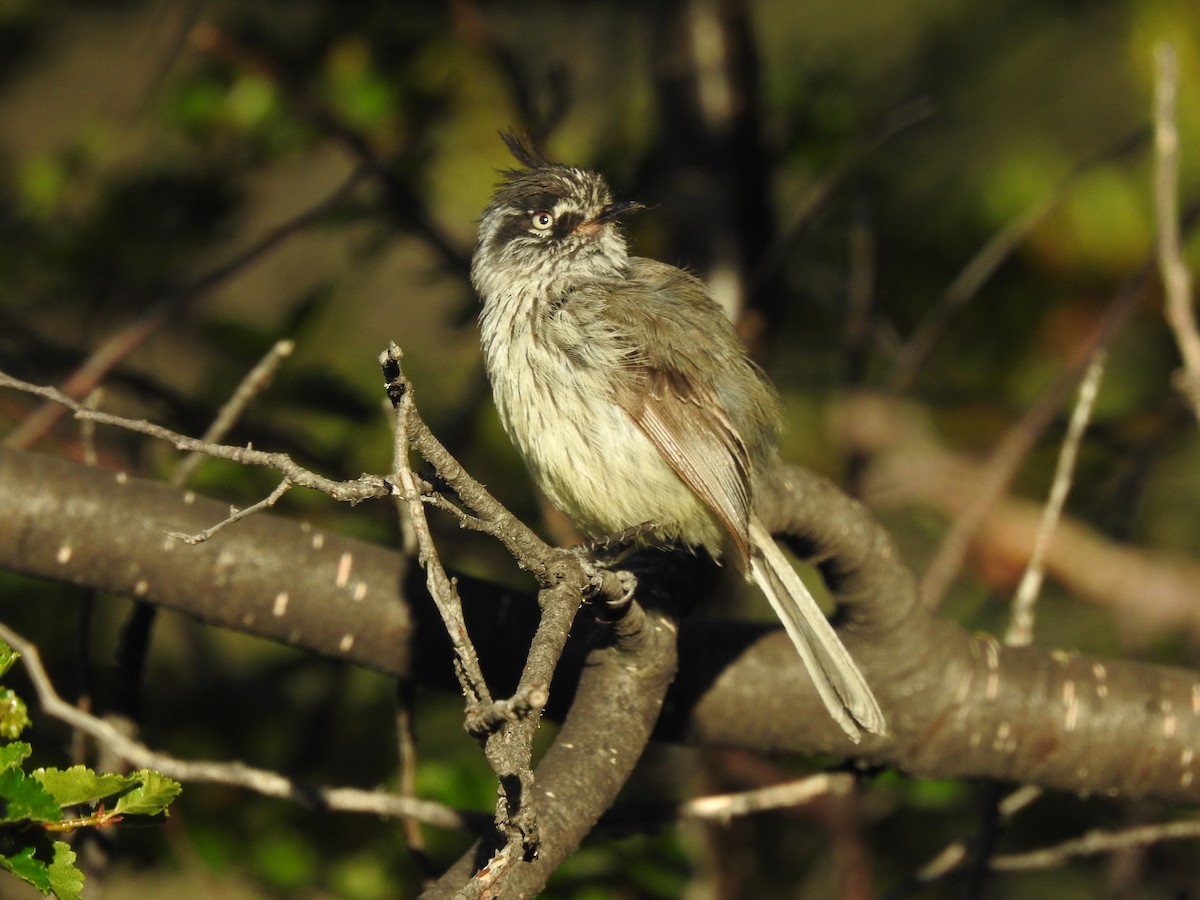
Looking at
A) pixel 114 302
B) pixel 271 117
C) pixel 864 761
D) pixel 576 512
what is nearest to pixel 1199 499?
pixel 864 761

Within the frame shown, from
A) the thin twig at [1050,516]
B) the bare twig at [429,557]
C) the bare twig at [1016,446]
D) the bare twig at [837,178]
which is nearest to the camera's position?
the bare twig at [429,557]

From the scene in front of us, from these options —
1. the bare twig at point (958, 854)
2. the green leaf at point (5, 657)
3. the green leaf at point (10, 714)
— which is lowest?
the bare twig at point (958, 854)

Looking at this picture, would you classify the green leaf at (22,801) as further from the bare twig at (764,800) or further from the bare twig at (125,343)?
the bare twig at (125,343)

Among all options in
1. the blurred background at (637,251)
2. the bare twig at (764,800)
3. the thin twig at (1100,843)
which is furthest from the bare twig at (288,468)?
the thin twig at (1100,843)

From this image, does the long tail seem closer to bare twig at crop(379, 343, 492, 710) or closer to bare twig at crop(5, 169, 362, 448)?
bare twig at crop(379, 343, 492, 710)

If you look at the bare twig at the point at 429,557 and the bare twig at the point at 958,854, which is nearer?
the bare twig at the point at 429,557

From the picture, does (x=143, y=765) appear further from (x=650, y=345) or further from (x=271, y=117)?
(x=271, y=117)

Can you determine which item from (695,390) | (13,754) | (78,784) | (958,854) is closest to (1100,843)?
(958,854)

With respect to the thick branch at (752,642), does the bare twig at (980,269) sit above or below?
above
